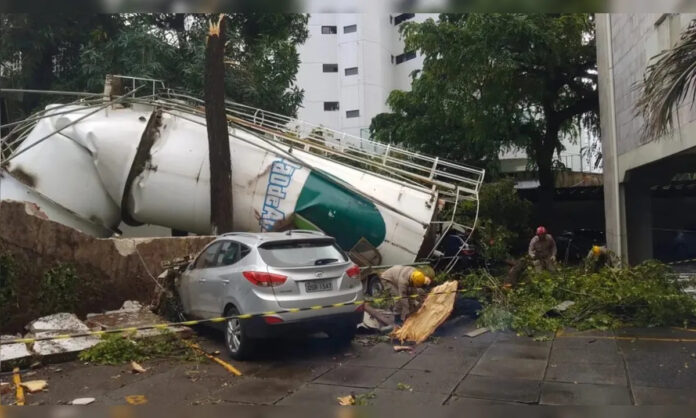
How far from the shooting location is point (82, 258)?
31.8ft

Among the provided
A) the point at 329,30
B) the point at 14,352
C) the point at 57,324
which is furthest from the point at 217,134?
the point at 329,30

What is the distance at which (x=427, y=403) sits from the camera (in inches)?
227

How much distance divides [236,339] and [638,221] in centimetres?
1215

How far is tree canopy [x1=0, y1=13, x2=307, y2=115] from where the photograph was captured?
1611cm

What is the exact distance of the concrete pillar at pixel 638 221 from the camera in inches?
613

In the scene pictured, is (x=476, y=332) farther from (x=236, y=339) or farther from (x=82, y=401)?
(x=82, y=401)

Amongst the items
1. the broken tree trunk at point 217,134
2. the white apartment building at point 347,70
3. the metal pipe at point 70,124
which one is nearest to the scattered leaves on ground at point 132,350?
the broken tree trunk at point 217,134

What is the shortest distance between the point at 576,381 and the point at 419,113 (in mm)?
17344

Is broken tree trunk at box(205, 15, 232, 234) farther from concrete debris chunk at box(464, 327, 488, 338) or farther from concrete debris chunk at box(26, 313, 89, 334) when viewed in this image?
concrete debris chunk at box(464, 327, 488, 338)

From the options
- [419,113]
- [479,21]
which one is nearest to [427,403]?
[479,21]

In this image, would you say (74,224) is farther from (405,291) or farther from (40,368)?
(405,291)

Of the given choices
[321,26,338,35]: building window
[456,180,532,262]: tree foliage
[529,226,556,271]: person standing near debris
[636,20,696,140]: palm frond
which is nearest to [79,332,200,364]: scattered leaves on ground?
[636,20,696,140]: palm frond

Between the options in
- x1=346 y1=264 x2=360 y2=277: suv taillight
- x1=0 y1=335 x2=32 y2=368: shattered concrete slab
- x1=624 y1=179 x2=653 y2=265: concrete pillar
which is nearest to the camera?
x1=0 y1=335 x2=32 y2=368: shattered concrete slab

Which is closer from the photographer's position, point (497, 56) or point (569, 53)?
point (497, 56)
